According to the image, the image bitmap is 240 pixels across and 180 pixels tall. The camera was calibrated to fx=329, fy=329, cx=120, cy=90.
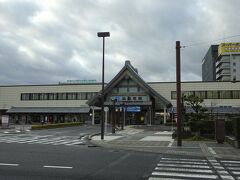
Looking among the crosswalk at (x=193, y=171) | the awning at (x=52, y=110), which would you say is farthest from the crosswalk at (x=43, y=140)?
the awning at (x=52, y=110)

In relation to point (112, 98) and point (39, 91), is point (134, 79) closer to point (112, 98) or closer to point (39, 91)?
point (112, 98)

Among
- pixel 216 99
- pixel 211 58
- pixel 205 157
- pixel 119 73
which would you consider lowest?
pixel 205 157

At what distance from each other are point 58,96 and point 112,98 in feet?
58.5

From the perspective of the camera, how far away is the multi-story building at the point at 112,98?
185 feet

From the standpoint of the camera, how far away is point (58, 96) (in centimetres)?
7050

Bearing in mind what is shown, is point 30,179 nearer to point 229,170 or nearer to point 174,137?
point 229,170

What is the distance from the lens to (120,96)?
190 feet

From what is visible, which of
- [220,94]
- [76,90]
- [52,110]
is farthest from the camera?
[76,90]

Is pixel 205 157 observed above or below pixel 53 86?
below

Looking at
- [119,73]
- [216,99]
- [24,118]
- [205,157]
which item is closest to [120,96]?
[119,73]

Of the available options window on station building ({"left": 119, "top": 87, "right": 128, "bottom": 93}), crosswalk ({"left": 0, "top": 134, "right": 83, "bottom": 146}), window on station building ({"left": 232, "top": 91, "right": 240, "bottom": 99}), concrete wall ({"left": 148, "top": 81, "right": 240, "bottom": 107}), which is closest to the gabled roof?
window on station building ({"left": 119, "top": 87, "right": 128, "bottom": 93})

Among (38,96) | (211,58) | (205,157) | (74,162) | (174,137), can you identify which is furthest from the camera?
(211,58)

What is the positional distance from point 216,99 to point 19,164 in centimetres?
5562

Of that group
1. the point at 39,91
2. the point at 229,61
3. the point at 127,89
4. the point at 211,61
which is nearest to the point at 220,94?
the point at 127,89
